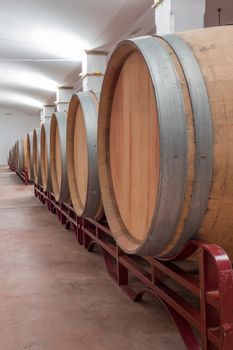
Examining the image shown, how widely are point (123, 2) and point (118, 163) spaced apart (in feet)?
14.9

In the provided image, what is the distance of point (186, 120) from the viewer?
1.42m

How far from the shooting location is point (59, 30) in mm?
7973

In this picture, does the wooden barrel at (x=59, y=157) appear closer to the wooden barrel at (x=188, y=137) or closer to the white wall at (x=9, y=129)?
the wooden barrel at (x=188, y=137)

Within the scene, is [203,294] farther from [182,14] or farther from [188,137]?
[182,14]

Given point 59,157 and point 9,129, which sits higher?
point 9,129

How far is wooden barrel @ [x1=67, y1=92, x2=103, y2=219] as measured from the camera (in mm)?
2789

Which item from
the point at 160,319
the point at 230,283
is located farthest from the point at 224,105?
the point at 160,319

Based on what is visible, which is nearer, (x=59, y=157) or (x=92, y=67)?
(x=59, y=157)

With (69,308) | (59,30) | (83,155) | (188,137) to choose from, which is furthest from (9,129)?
(188,137)

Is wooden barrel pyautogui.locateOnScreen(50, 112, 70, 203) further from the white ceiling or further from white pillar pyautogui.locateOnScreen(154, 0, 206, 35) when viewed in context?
the white ceiling

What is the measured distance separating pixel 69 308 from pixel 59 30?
22.1 ft

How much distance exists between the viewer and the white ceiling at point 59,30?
6520 millimetres

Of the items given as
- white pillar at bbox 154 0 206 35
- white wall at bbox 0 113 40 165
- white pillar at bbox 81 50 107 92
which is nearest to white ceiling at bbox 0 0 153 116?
white pillar at bbox 81 50 107 92

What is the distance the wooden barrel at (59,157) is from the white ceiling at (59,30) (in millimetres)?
2698
